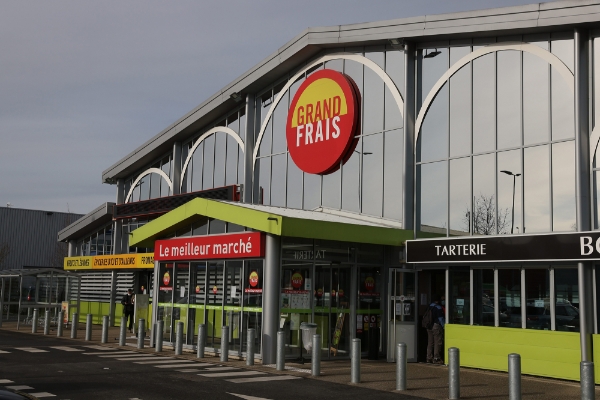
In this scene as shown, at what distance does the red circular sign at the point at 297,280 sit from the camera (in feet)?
59.7

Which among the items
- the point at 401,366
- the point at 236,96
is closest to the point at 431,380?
the point at 401,366

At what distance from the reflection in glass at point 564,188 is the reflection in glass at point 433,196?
3.31m

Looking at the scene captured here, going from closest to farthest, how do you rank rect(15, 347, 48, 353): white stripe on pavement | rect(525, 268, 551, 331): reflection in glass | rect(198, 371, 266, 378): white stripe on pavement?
rect(198, 371, 266, 378): white stripe on pavement, rect(525, 268, 551, 331): reflection in glass, rect(15, 347, 48, 353): white stripe on pavement

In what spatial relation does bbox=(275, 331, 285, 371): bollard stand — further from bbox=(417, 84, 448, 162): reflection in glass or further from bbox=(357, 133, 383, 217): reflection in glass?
bbox=(417, 84, 448, 162): reflection in glass

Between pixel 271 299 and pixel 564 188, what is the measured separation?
24.4 ft

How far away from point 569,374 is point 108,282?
25480 mm

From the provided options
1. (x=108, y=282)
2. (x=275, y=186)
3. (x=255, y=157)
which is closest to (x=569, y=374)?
(x=275, y=186)

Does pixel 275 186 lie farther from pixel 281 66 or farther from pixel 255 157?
pixel 281 66

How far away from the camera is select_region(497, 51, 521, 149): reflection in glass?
58.5 feet

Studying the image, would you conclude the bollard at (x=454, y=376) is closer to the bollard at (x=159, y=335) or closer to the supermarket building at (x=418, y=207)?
the supermarket building at (x=418, y=207)

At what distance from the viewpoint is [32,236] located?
58938 millimetres

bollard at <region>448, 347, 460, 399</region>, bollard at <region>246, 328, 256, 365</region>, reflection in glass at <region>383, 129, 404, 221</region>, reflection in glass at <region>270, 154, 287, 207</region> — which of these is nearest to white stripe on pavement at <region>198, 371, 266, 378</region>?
bollard at <region>246, 328, 256, 365</region>

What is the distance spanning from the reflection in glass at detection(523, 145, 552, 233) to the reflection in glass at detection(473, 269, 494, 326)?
5.15 feet

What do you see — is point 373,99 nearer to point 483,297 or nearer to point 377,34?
point 377,34
